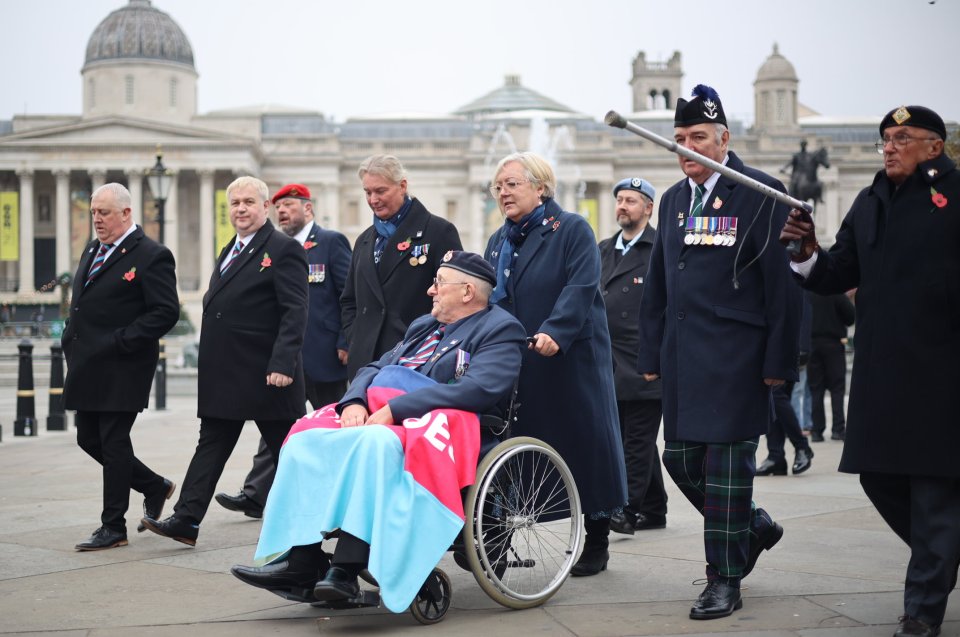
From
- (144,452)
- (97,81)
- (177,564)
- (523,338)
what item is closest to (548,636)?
(523,338)

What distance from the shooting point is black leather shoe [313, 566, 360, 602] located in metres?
5.39

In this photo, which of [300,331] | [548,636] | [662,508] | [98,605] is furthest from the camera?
[662,508]

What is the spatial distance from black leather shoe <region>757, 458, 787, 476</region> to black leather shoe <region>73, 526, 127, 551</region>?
591cm

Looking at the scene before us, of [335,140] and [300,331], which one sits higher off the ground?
[335,140]

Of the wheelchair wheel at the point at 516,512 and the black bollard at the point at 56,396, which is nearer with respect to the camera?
the wheelchair wheel at the point at 516,512

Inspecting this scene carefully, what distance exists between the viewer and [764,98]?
306 feet

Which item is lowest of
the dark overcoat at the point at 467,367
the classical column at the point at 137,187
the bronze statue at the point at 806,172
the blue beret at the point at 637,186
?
the dark overcoat at the point at 467,367

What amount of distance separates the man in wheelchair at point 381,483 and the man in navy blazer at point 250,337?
1873mm

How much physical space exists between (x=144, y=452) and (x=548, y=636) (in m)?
9.54

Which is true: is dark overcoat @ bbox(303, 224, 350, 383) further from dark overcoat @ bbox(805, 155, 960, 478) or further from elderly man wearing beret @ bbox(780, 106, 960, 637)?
dark overcoat @ bbox(805, 155, 960, 478)

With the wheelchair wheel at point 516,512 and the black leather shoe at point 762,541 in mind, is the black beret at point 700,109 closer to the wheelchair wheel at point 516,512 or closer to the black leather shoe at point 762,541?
the wheelchair wheel at point 516,512

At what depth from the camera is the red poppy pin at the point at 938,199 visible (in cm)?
544

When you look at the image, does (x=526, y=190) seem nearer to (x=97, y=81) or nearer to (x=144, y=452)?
(x=144, y=452)

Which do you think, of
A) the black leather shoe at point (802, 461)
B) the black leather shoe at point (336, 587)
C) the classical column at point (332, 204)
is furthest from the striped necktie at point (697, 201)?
the classical column at point (332, 204)
